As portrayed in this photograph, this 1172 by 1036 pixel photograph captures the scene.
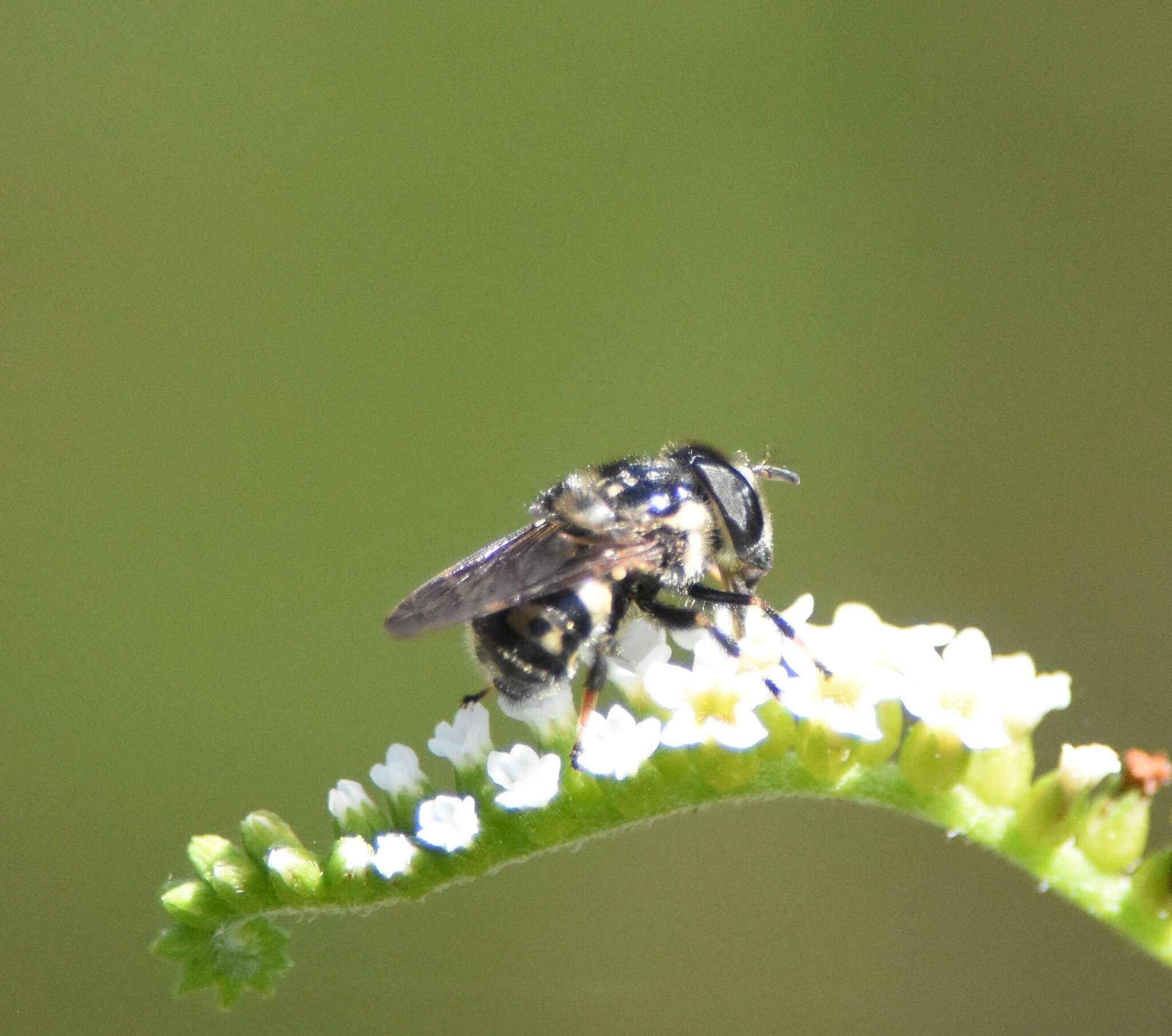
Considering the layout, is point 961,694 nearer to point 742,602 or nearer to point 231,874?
point 742,602

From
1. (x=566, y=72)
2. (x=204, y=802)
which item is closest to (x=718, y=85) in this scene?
(x=566, y=72)

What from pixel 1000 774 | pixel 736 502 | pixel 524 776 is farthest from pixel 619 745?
pixel 736 502

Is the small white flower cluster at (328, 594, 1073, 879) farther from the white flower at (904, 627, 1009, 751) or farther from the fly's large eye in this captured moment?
the fly's large eye

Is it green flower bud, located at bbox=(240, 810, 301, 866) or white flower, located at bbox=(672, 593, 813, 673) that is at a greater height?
white flower, located at bbox=(672, 593, 813, 673)

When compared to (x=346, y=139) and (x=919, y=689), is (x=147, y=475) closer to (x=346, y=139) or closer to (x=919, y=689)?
(x=346, y=139)

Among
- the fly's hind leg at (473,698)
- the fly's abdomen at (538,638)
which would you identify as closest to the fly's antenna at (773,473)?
the fly's abdomen at (538,638)

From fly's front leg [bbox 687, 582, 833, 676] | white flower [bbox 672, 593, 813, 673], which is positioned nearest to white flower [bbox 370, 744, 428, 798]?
white flower [bbox 672, 593, 813, 673]
